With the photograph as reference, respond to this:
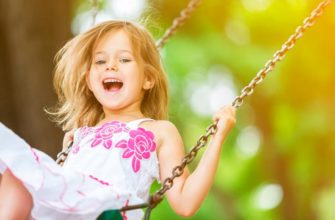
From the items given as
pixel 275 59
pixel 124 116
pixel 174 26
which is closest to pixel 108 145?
pixel 124 116

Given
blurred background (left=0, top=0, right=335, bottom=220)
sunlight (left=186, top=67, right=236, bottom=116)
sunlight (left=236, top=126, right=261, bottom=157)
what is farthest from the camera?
sunlight (left=236, top=126, right=261, bottom=157)

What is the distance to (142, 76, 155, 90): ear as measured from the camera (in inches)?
91.0

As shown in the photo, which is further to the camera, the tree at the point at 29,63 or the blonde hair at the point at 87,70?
the tree at the point at 29,63

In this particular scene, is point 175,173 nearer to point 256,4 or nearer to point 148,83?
point 148,83

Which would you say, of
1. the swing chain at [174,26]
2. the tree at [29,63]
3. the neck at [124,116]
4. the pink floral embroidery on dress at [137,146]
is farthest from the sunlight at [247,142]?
the pink floral embroidery on dress at [137,146]

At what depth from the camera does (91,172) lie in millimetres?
2107

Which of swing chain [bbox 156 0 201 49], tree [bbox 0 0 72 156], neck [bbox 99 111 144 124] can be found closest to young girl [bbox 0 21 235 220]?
neck [bbox 99 111 144 124]

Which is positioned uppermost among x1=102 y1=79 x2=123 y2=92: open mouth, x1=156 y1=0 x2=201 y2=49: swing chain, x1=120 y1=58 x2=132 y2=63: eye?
x1=156 y1=0 x2=201 y2=49: swing chain

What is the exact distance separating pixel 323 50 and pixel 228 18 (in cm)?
75

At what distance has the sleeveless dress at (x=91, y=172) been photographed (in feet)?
6.13

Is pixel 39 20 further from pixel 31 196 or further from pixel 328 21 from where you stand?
pixel 328 21

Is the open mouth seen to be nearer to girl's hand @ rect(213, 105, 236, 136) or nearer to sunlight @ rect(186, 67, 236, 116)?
girl's hand @ rect(213, 105, 236, 136)

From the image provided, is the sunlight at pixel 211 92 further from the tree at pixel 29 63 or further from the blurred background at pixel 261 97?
the tree at pixel 29 63

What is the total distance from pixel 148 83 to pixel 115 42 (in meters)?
0.13
